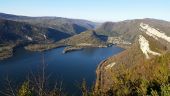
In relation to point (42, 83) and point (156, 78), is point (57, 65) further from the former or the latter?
point (42, 83)

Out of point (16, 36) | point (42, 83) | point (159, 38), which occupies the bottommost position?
point (16, 36)

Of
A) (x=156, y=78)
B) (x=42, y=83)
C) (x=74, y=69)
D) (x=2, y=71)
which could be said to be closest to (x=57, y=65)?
(x=74, y=69)

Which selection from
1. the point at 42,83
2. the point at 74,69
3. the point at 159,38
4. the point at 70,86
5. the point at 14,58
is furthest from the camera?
the point at 14,58

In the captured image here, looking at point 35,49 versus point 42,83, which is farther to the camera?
point 35,49

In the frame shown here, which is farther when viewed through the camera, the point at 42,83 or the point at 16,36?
the point at 16,36

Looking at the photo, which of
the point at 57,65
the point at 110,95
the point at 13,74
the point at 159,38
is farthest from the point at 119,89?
the point at 159,38

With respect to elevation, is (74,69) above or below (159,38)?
below

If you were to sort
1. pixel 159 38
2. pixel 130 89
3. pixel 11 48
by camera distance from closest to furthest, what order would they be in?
1. pixel 130 89
2. pixel 159 38
3. pixel 11 48

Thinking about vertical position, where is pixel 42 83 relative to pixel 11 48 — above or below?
above

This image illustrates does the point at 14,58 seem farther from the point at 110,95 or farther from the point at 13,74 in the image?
the point at 110,95
